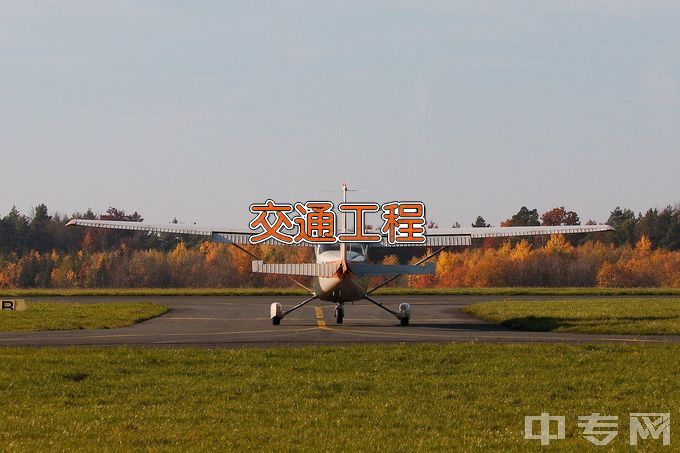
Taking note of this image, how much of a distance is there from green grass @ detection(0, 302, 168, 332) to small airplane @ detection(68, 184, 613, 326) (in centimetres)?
294

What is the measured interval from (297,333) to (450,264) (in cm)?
6534

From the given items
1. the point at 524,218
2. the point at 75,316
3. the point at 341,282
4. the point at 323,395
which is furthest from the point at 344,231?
the point at 524,218

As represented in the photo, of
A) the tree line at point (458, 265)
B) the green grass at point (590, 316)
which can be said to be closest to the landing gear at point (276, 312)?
the green grass at point (590, 316)

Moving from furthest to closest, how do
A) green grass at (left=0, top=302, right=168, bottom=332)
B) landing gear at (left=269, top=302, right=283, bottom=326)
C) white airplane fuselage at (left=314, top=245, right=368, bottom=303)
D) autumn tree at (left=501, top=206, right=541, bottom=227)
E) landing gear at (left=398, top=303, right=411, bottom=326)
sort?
autumn tree at (left=501, top=206, right=541, bottom=227)
landing gear at (left=398, top=303, right=411, bottom=326)
landing gear at (left=269, top=302, right=283, bottom=326)
white airplane fuselage at (left=314, top=245, right=368, bottom=303)
green grass at (left=0, top=302, right=168, bottom=332)

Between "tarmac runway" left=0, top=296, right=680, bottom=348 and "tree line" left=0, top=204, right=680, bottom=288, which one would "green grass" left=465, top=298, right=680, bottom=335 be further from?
"tree line" left=0, top=204, right=680, bottom=288

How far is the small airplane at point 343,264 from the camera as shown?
27188 millimetres

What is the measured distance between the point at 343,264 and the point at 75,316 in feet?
30.2

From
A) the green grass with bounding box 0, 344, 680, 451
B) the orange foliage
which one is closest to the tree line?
the orange foliage

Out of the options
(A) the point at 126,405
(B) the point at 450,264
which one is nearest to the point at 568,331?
(A) the point at 126,405

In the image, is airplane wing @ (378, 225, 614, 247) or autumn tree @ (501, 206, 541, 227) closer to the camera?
airplane wing @ (378, 225, 614, 247)

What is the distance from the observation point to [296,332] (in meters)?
25.2

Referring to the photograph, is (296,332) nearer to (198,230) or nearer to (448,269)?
(198,230)

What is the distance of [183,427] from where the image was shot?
1162 centimetres

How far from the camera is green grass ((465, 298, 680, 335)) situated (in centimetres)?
2547
